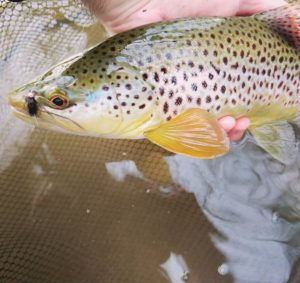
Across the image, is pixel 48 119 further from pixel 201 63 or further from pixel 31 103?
pixel 201 63

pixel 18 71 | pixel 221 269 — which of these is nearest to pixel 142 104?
pixel 221 269

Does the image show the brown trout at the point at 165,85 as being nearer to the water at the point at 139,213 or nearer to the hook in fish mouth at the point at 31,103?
the hook in fish mouth at the point at 31,103

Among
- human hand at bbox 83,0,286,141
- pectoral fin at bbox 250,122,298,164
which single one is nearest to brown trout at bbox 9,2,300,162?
pectoral fin at bbox 250,122,298,164

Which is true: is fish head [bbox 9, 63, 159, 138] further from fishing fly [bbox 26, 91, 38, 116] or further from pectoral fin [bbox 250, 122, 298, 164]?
pectoral fin [bbox 250, 122, 298, 164]

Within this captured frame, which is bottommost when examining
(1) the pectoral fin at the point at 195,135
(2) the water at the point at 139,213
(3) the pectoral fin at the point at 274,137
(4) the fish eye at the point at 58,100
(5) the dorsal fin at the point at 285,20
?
(2) the water at the point at 139,213

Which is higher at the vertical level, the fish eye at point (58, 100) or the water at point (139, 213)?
the fish eye at point (58, 100)

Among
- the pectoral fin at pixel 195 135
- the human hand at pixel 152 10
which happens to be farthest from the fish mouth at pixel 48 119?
the human hand at pixel 152 10

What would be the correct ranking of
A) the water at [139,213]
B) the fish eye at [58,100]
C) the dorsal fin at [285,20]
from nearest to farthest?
the fish eye at [58,100] < the dorsal fin at [285,20] < the water at [139,213]
